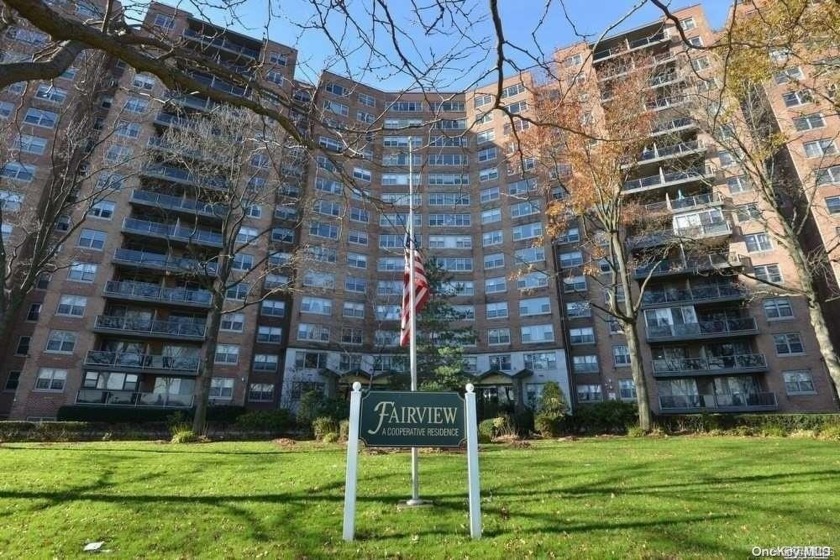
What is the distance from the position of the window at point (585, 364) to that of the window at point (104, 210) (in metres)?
39.8

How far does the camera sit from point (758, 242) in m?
32.6

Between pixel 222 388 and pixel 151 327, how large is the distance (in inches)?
276

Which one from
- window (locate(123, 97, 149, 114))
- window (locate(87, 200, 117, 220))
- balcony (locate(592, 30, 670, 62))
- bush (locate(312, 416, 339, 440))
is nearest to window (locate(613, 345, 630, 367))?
balcony (locate(592, 30, 670, 62))

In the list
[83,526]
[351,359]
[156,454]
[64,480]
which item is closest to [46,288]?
[351,359]

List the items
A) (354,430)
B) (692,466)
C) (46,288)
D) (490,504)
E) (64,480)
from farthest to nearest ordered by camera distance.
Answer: (46,288) → (692,466) → (64,480) → (490,504) → (354,430)

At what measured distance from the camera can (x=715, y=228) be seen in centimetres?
3331

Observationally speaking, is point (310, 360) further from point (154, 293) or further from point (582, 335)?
point (582, 335)

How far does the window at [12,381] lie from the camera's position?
97.9 ft

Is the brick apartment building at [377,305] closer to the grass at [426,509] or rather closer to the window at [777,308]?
the window at [777,308]

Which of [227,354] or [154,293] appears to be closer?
[154,293]

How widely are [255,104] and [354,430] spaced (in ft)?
12.9

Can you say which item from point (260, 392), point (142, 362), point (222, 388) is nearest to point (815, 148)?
point (260, 392)

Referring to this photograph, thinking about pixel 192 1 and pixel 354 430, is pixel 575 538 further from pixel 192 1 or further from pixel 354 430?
pixel 192 1

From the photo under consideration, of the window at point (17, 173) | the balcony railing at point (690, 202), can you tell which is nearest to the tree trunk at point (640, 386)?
the balcony railing at point (690, 202)
